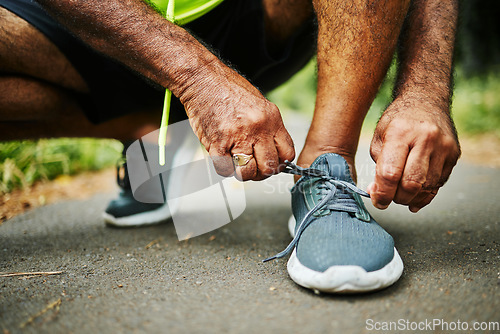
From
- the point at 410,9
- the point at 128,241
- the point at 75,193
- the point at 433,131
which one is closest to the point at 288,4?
the point at 410,9

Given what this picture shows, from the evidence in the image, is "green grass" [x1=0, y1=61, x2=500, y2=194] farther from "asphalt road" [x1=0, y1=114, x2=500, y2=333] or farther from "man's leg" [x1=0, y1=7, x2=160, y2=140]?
"asphalt road" [x1=0, y1=114, x2=500, y2=333]

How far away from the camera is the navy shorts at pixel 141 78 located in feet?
3.57

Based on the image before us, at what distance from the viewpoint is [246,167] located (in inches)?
32.0

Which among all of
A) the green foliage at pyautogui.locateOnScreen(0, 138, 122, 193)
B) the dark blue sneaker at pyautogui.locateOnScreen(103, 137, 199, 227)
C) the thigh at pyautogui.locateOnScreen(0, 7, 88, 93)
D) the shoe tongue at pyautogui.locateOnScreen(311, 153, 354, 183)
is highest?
the thigh at pyautogui.locateOnScreen(0, 7, 88, 93)

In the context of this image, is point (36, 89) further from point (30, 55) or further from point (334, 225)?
point (334, 225)

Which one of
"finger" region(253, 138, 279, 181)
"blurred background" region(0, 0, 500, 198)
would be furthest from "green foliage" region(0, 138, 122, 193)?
"finger" region(253, 138, 279, 181)

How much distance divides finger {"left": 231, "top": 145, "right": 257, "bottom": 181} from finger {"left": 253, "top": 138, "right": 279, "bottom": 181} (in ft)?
0.03

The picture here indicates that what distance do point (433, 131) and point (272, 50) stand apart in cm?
68

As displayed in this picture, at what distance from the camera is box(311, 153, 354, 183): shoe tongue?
89 cm

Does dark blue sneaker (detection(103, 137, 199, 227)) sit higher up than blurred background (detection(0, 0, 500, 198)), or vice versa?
dark blue sneaker (detection(103, 137, 199, 227))

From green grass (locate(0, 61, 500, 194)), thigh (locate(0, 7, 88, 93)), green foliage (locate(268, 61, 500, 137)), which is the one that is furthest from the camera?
green foliage (locate(268, 61, 500, 137))

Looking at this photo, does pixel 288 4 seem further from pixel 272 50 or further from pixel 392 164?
pixel 392 164

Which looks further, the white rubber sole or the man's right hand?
the man's right hand

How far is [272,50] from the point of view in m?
1.24
